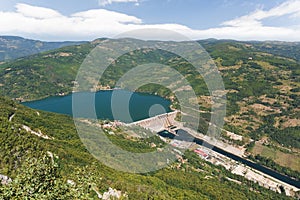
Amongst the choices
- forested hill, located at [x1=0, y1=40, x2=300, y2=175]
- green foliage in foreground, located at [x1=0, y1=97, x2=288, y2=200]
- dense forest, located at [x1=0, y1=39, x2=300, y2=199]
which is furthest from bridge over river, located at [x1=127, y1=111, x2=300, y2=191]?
green foliage in foreground, located at [x1=0, y1=97, x2=288, y2=200]

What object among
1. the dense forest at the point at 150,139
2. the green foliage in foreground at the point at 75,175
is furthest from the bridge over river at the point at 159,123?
the green foliage in foreground at the point at 75,175

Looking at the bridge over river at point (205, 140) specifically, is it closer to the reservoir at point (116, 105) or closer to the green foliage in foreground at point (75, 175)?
the reservoir at point (116, 105)

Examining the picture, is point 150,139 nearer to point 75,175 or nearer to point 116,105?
point 116,105

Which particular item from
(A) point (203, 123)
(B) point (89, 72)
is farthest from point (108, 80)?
(A) point (203, 123)

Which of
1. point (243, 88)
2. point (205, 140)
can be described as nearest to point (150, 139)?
point (205, 140)

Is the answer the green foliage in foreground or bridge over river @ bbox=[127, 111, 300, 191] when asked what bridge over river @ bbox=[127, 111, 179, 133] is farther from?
the green foliage in foreground

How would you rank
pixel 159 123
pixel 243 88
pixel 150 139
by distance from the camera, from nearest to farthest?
pixel 150 139, pixel 159 123, pixel 243 88

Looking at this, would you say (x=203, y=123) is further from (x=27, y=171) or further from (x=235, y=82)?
(x=27, y=171)
